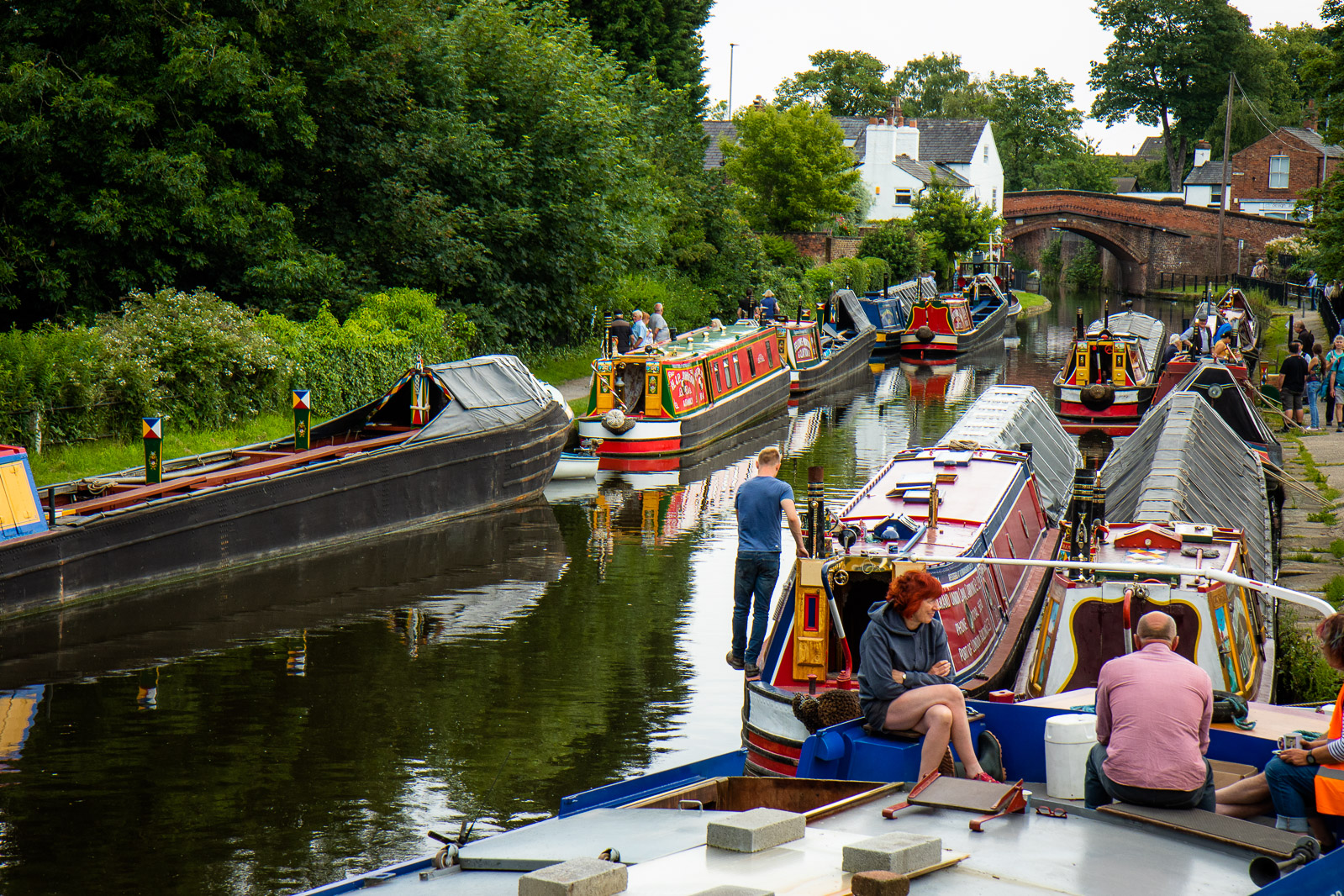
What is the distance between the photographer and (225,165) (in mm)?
22922

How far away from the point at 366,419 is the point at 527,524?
3.15 meters

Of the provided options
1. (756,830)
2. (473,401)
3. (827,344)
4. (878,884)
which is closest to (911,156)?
(827,344)

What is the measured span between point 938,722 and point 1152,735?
1342mm

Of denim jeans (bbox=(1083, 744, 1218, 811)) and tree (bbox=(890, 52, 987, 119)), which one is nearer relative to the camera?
denim jeans (bbox=(1083, 744, 1218, 811))

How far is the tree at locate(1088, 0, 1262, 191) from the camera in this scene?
83375 millimetres

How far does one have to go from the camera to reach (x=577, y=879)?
4.61 meters

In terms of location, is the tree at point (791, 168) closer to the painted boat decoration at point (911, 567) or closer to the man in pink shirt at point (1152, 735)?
the painted boat decoration at point (911, 567)

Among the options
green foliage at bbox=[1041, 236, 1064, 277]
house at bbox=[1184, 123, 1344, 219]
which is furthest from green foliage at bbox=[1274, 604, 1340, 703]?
green foliage at bbox=[1041, 236, 1064, 277]

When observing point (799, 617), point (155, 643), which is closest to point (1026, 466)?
point (799, 617)

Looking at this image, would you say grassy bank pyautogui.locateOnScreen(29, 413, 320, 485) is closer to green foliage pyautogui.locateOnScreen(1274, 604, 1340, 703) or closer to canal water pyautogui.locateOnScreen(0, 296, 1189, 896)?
canal water pyautogui.locateOnScreen(0, 296, 1189, 896)

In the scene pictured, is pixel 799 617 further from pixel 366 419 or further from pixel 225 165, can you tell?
pixel 225 165

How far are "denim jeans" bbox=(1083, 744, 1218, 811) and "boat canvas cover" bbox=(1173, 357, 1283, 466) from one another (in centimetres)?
1593

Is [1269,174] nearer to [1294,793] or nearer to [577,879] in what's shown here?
[1294,793]

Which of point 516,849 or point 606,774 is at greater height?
point 516,849
